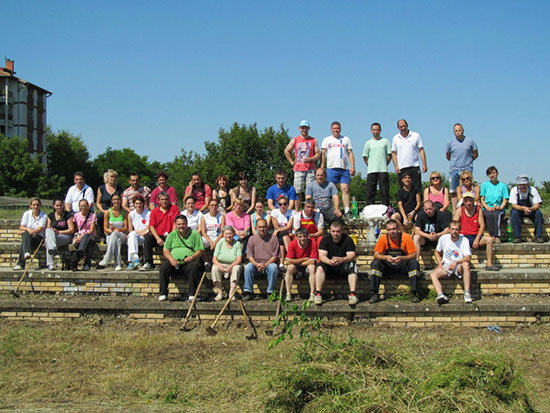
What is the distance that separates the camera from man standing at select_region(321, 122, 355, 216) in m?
10.4

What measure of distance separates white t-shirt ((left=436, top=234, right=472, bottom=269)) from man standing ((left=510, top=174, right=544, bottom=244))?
2.18m

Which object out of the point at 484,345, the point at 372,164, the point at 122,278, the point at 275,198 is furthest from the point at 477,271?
the point at 122,278

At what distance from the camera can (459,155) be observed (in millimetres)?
→ 10453

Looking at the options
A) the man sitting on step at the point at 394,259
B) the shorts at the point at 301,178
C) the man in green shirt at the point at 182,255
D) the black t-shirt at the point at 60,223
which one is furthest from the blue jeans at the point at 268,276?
the black t-shirt at the point at 60,223

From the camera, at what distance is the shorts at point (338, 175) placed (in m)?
10.4

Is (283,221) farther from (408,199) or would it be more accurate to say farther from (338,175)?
(408,199)

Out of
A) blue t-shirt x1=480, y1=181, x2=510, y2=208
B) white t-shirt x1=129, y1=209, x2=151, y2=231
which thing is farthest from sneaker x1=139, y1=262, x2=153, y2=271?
blue t-shirt x1=480, y1=181, x2=510, y2=208

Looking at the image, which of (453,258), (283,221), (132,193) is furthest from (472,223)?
(132,193)

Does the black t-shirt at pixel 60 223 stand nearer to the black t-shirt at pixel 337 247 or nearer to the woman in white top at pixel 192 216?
the woman in white top at pixel 192 216

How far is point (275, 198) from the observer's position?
10125 mm

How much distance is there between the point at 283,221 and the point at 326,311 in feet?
7.37

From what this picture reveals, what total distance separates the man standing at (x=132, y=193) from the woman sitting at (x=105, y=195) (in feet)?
0.75

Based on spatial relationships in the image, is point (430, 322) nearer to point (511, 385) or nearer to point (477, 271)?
point (477, 271)

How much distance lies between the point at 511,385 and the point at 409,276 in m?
3.28
